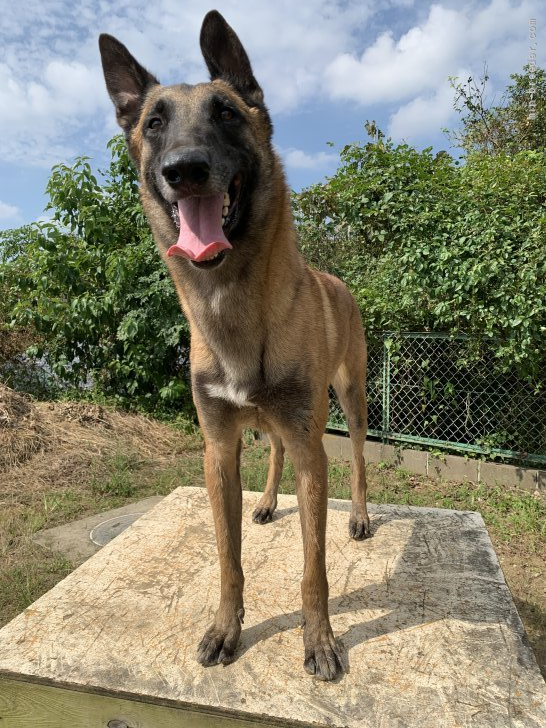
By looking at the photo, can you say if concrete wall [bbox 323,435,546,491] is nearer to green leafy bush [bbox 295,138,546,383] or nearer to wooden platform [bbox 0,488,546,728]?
green leafy bush [bbox 295,138,546,383]

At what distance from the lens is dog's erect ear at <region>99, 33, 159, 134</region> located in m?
2.20

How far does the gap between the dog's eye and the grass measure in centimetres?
319

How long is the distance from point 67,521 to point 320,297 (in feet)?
11.4

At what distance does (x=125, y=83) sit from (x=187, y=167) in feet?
3.02

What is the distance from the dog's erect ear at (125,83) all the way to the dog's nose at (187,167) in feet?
2.48

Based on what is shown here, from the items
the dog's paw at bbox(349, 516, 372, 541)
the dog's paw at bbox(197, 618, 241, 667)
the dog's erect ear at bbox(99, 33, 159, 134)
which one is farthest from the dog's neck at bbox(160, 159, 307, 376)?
the dog's paw at bbox(349, 516, 372, 541)

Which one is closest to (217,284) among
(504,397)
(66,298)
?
(504,397)

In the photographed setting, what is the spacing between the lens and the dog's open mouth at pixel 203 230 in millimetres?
1778

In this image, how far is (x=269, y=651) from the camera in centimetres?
203

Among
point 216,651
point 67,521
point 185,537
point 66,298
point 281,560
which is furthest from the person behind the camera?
→ point 66,298

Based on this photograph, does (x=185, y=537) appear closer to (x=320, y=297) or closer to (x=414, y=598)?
(x=414, y=598)

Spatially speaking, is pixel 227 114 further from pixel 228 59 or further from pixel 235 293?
pixel 235 293

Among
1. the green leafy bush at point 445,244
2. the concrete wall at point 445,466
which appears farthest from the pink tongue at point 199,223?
the concrete wall at point 445,466

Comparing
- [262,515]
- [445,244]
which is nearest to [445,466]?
[445,244]
